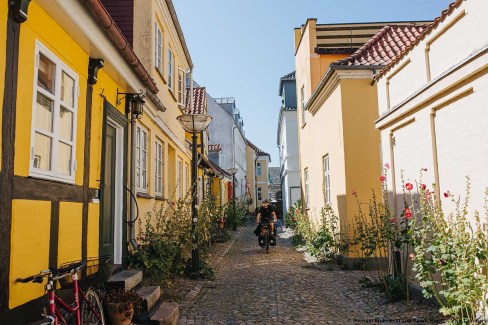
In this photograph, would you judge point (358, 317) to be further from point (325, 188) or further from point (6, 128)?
point (325, 188)

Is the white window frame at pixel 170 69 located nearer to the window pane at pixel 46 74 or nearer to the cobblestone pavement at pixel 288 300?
the cobblestone pavement at pixel 288 300

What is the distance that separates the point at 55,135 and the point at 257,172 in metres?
47.2

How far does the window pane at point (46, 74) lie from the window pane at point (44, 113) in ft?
0.38

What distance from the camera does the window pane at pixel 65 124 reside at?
4477 millimetres

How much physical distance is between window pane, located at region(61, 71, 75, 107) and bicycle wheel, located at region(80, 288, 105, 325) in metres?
1.97

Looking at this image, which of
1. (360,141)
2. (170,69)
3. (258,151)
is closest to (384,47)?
(360,141)

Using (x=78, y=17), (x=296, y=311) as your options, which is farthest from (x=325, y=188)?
(x=78, y=17)

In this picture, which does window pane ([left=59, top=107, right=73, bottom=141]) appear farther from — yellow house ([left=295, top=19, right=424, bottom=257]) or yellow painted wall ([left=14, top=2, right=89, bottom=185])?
yellow house ([left=295, top=19, right=424, bottom=257])

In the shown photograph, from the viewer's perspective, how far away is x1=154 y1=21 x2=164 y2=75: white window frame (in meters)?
9.21

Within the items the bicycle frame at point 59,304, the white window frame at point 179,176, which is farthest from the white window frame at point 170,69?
the bicycle frame at point 59,304

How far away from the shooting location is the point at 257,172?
51.2 metres

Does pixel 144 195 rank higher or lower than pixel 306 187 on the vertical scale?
lower

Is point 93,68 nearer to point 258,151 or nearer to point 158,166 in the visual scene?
point 158,166

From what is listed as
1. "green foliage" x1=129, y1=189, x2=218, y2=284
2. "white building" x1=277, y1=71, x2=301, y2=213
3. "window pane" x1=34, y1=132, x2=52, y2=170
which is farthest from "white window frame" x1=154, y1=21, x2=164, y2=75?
"white building" x1=277, y1=71, x2=301, y2=213
